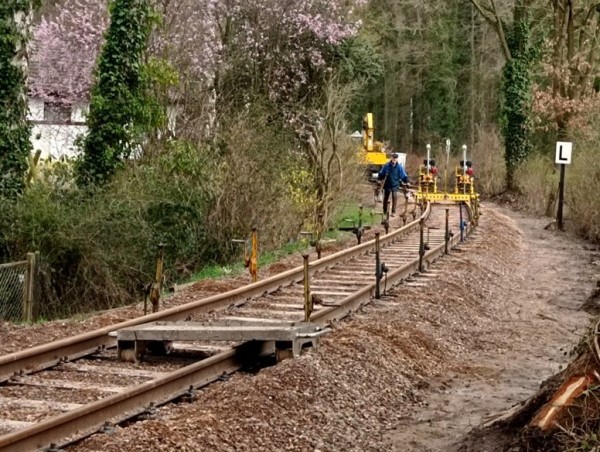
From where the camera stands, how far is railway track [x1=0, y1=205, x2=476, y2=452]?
696 cm

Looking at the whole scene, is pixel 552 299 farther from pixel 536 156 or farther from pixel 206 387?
pixel 536 156

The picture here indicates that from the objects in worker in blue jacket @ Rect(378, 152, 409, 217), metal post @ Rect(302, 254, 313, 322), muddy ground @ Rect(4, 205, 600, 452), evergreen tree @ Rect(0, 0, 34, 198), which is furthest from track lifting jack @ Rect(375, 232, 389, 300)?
worker in blue jacket @ Rect(378, 152, 409, 217)

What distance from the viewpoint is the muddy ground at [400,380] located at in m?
7.34

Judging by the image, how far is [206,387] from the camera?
8.52 meters

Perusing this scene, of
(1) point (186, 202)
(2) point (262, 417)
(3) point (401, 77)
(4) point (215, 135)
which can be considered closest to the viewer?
(2) point (262, 417)

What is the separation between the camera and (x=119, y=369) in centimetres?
898

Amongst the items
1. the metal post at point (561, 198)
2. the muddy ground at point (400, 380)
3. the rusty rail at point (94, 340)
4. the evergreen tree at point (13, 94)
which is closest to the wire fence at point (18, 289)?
the muddy ground at point (400, 380)

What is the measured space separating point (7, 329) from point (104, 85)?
29.7 feet

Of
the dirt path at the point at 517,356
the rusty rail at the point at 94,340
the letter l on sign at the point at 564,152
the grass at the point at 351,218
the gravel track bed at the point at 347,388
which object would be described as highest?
the letter l on sign at the point at 564,152

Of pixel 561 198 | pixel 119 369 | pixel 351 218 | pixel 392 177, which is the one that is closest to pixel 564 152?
pixel 561 198

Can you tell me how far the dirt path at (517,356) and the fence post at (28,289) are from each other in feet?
19.3

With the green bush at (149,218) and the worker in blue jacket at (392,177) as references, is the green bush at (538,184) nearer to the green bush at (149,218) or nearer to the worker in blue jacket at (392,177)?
the worker in blue jacket at (392,177)

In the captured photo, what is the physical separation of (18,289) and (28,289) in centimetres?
25

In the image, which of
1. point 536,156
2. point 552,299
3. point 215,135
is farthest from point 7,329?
point 536,156
